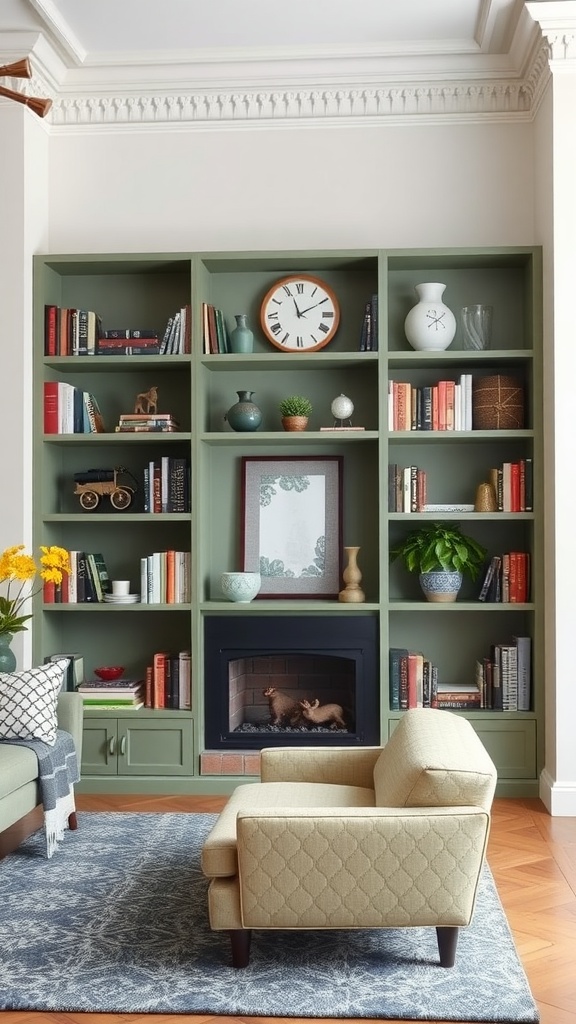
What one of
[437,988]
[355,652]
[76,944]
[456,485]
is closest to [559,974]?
[437,988]

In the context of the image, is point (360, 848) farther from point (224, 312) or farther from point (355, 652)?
point (224, 312)

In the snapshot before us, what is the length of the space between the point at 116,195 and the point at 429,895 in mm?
4080

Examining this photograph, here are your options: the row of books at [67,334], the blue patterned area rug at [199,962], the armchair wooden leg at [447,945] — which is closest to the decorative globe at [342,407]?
the row of books at [67,334]

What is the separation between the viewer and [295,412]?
5.16 metres

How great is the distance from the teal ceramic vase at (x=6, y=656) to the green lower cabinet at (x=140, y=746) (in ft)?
2.71

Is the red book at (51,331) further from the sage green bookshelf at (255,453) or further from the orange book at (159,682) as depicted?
the orange book at (159,682)

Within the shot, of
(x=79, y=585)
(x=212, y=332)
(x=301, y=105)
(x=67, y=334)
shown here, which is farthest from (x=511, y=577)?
(x=301, y=105)

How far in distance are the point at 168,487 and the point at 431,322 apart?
5.17 feet

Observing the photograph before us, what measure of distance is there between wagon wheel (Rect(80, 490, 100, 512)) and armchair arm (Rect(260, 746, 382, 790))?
6.79 feet

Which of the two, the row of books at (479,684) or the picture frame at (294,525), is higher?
the picture frame at (294,525)

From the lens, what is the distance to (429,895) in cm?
288

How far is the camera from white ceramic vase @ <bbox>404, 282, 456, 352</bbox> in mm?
5125

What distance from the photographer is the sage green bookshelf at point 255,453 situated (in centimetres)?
504

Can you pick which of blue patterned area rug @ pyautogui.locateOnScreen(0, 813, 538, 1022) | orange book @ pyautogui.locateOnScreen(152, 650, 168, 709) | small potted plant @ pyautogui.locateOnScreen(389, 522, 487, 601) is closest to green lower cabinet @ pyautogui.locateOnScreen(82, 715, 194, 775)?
orange book @ pyautogui.locateOnScreen(152, 650, 168, 709)
